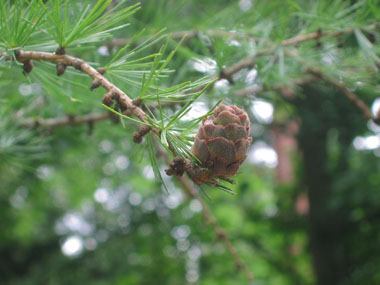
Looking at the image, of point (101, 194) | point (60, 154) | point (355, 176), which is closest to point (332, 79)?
point (355, 176)

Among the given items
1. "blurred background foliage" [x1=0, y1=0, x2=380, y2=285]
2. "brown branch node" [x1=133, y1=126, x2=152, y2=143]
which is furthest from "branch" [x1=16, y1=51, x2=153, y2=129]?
"blurred background foliage" [x1=0, y1=0, x2=380, y2=285]

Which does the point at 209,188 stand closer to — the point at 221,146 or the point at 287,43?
the point at 287,43

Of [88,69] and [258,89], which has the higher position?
[88,69]

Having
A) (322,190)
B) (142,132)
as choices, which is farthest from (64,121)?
(322,190)

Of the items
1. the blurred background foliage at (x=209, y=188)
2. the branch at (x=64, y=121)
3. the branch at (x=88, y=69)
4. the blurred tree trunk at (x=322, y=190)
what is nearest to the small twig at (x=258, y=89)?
the blurred background foliage at (x=209, y=188)

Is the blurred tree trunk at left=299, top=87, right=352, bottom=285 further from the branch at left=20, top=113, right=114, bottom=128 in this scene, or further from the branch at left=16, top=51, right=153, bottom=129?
the branch at left=16, top=51, right=153, bottom=129
